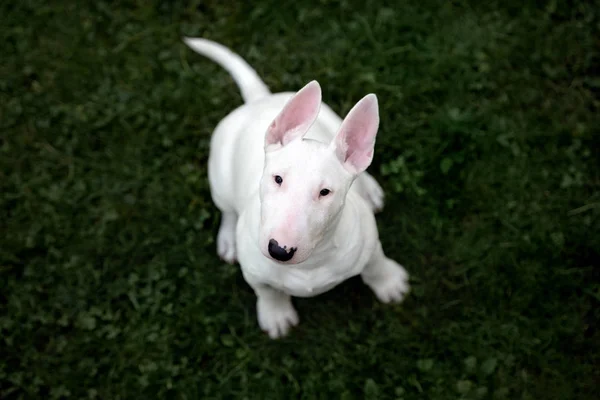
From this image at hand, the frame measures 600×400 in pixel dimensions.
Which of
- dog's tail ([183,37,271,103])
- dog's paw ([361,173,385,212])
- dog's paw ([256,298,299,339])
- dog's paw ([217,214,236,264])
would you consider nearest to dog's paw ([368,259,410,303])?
dog's paw ([361,173,385,212])

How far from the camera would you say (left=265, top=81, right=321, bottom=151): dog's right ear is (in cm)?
250

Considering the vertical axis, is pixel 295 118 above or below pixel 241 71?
above

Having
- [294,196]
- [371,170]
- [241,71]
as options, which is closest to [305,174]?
[294,196]

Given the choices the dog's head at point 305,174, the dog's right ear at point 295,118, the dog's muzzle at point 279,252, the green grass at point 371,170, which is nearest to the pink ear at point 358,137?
the dog's head at point 305,174

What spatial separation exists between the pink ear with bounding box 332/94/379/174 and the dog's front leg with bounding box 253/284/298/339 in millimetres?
1401

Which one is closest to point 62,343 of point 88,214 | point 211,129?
point 88,214

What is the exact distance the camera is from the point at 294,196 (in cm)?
235

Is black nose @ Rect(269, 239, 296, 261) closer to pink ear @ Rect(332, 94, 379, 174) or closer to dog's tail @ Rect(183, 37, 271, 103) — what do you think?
pink ear @ Rect(332, 94, 379, 174)

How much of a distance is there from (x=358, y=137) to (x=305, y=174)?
30cm

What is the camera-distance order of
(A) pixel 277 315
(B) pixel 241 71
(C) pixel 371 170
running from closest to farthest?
(A) pixel 277 315 → (B) pixel 241 71 → (C) pixel 371 170

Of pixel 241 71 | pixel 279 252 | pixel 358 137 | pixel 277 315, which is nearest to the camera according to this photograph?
pixel 279 252

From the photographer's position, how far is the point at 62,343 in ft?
13.2

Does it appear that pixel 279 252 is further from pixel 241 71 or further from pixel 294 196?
pixel 241 71

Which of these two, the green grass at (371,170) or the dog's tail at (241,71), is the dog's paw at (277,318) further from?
the dog's tail at (241,71)
